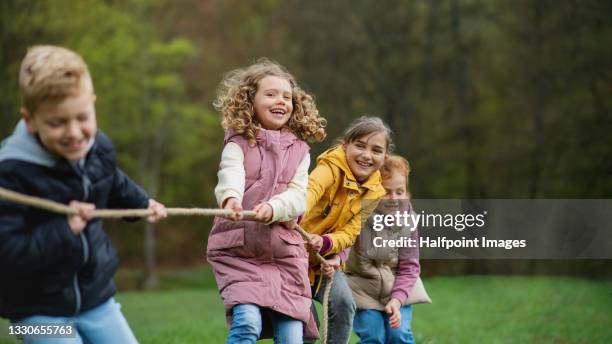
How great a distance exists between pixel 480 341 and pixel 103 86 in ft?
74.6

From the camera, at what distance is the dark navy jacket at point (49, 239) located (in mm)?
3520

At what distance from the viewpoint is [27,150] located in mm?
3547

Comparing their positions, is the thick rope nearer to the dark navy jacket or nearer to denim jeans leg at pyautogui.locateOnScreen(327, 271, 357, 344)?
the dark navy jacket

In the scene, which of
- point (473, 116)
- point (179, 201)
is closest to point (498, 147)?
point (473, 116)

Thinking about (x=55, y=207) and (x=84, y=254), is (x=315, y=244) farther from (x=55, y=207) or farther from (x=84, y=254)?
(x=55, y=207)

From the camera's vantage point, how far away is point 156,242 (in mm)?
36406

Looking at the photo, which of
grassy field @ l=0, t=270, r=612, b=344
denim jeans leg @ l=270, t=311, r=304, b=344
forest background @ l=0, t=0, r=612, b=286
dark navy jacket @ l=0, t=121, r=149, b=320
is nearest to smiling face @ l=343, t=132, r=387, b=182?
denim jeans leg @ l=270, t=311, r=304, b=344

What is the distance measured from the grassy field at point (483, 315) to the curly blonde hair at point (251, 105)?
294 centimetres

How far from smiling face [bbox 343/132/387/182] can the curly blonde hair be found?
0.35 metres

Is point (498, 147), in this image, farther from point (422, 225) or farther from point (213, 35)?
point (422, 225)

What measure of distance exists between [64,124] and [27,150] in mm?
190

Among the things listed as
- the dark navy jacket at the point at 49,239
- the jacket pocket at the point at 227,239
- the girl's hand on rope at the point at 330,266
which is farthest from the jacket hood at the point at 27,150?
the girl's hand on rope at the point at 330,266

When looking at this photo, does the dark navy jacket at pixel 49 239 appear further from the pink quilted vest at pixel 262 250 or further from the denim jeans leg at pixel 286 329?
the denim jeans leg at pixel 286 329

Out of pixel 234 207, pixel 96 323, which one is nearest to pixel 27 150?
pixel 96 323
